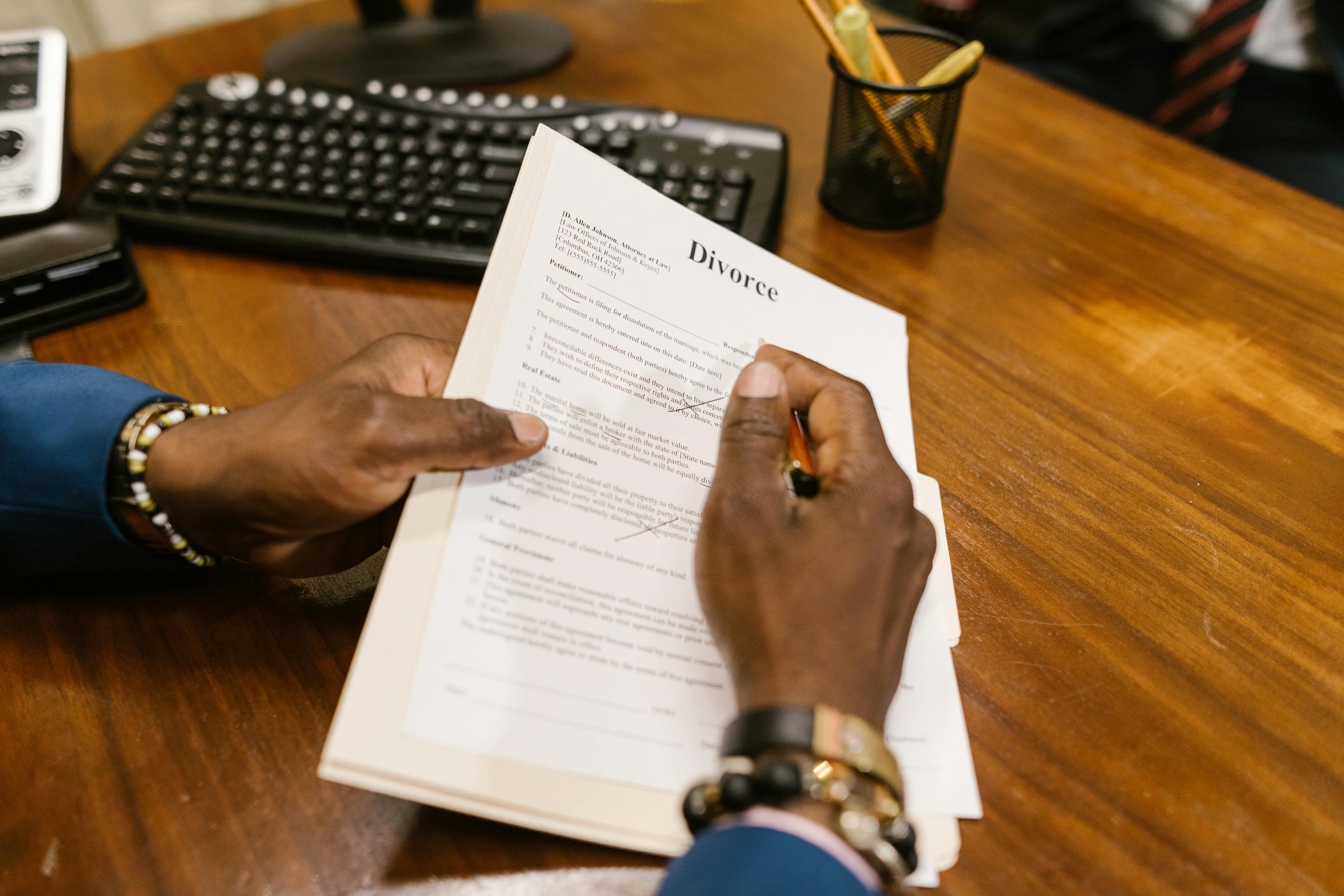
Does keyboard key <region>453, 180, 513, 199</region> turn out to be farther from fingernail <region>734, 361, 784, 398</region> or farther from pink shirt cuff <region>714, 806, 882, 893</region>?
pink shirt cuff <region>714, 806, 882, 893</region>

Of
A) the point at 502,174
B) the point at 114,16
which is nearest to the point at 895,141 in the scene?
the point at 502,174

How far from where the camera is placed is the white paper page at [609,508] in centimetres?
33

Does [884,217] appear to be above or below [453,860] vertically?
above

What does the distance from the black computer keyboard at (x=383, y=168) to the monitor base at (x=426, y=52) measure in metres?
0.12

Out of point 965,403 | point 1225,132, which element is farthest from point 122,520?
point 1225,132

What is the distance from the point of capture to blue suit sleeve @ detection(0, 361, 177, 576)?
407 millimetres

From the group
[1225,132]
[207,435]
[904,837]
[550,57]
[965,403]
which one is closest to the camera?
[904,837]

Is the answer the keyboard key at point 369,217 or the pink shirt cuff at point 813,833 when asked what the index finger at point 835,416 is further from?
the keyboard key at point 369,217

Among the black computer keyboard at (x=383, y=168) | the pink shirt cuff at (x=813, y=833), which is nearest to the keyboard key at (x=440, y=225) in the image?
the black computer keyboard at (x=383, y=168)

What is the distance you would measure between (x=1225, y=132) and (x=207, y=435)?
1181 millimetres

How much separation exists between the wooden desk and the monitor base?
0.96 ft

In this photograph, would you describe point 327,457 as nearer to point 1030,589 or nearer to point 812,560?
point 812,560

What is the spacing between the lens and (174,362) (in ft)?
1.80

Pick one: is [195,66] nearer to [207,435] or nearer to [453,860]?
[207,435]
